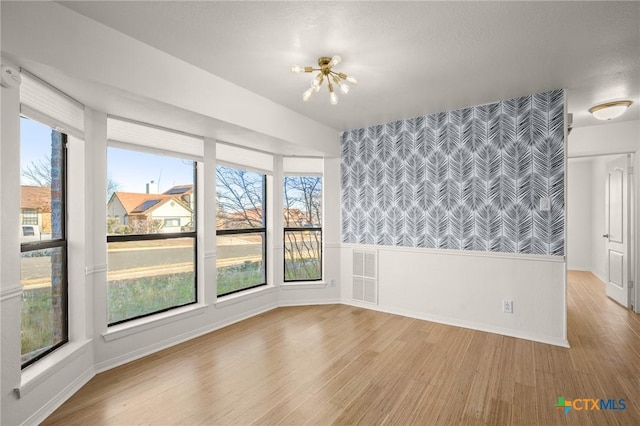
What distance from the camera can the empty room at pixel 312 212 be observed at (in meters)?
2.12

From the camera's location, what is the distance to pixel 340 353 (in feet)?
10.2

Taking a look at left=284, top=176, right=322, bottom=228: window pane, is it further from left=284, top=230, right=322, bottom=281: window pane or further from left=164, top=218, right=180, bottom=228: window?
left=164, top=218, right=180, bottom=228: window

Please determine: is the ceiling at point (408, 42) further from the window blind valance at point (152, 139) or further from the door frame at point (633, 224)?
the door frame at point (633, 224)

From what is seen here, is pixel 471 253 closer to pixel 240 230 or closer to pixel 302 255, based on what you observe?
pixel 302 255

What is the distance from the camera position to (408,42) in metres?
2.42

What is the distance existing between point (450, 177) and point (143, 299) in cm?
378

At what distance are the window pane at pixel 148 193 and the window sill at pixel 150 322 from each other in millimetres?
869

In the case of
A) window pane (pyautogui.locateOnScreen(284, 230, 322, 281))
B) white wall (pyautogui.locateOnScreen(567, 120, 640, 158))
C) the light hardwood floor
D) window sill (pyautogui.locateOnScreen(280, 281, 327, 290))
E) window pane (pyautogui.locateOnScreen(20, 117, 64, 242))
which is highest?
white wall (pyautogui.locateOnScreen(567, 120, 640, 158))

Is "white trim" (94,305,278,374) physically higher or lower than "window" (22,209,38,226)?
lower

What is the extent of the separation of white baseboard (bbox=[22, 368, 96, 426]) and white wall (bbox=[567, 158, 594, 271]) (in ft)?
29.7

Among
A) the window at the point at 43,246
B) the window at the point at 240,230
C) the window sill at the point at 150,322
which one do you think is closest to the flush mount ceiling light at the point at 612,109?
the window at the point at 240,230

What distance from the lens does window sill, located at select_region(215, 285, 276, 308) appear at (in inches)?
153

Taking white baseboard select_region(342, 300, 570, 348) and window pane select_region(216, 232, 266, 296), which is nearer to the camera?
white baseboard select_region(342, 300, 570, 348)

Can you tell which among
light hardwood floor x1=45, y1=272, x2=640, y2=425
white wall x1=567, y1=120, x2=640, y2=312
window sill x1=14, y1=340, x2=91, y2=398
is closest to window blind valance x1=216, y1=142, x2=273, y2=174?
light hardwood floor x1=45, y1=272, x2=640, y2=425
